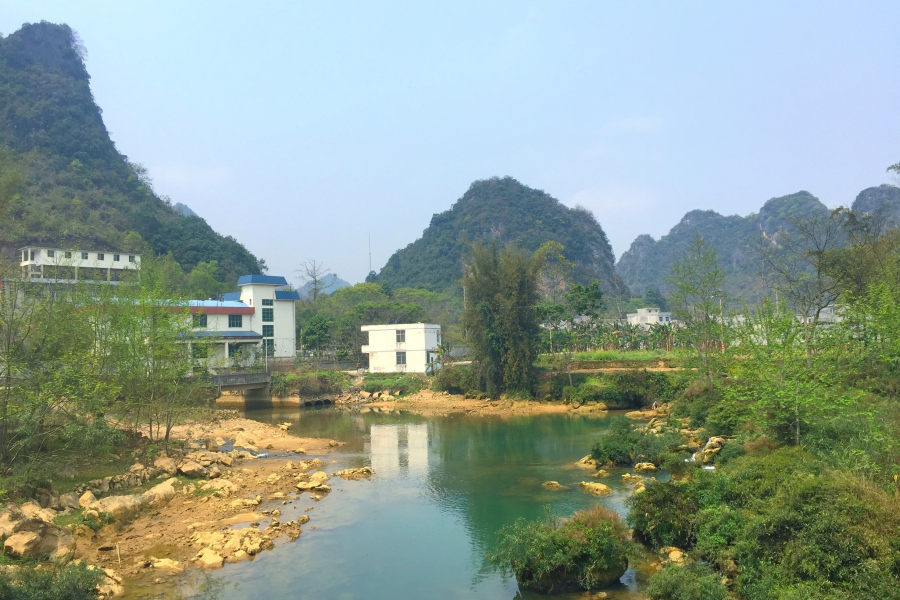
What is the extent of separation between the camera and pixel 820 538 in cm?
905

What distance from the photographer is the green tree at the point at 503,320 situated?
3831 centimetres

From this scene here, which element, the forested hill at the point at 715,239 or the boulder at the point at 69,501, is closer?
the boulder at the point at 69,501

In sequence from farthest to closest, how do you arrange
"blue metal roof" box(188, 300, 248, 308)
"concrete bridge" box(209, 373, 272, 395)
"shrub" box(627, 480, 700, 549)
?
"blue metal roof" box(188, 300, 248, 308), "concrete bridge" box(209, 373, 272, 395), "shrub" box(627, 480, 700, 549)

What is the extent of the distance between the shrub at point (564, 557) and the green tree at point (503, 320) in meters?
26.9

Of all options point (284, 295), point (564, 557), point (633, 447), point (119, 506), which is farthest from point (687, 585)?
point (284, 295)

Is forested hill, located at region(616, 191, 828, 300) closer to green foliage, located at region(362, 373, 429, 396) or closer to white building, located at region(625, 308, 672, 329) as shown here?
white building, located at region(625, 308, 672, 329)

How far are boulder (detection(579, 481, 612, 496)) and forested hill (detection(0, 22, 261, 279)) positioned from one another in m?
52.1

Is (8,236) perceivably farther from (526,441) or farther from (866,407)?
(866,407)

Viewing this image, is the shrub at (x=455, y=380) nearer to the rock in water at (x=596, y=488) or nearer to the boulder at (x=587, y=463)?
the boulder at (x=587, y=463)

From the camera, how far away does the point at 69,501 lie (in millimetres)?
14625

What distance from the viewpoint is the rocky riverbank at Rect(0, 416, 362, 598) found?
1172cm

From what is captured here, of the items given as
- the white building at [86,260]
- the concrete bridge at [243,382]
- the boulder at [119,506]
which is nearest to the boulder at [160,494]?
the boulder at [119,506]

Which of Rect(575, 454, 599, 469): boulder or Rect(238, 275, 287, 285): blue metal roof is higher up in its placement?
Rect(238, 275, 287, 285): blue metal roof

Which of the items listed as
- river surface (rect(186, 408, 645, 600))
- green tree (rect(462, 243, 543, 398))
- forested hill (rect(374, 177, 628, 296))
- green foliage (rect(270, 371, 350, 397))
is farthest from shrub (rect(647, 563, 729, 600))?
forested hill (rect(374, 177, 628, 296))
